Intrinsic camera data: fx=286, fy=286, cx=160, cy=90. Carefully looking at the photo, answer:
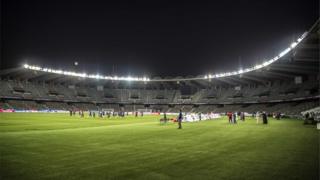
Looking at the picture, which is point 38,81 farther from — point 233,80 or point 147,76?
point 233,80

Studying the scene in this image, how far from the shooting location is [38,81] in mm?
104250

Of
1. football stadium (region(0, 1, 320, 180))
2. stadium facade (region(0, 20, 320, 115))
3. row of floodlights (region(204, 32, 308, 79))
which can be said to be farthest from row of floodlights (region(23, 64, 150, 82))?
row of floodlights (region(204, 32, 308, 79))

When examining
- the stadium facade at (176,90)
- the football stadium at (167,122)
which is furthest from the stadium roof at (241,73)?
the football stadium at (167,122)

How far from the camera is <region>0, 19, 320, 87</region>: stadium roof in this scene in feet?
149

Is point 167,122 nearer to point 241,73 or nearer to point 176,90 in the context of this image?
point 241,73

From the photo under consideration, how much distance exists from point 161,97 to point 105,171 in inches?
4524

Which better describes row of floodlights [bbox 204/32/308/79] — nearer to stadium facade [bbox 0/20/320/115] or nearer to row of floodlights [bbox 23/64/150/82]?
stadium facade [bbox 0/20/320/115]

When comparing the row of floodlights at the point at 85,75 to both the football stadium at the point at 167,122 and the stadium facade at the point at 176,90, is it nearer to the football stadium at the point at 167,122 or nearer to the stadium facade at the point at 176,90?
the stadium facade at the point at 176,90

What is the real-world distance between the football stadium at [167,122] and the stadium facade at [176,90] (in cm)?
40

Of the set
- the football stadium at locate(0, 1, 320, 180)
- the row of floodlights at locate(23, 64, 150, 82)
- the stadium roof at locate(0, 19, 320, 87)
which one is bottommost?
the football stadium at locate(0, 1, 320, 180)

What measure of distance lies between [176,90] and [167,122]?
88.6m

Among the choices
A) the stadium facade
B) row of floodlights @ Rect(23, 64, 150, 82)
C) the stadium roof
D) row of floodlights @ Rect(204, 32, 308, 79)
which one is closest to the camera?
row of floodlights @ Rect(204, 32, 308, 79)

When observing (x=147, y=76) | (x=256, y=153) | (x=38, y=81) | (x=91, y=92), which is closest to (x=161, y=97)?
(x=147, y=76)

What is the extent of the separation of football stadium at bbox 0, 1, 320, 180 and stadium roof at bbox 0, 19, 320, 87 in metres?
0.32
